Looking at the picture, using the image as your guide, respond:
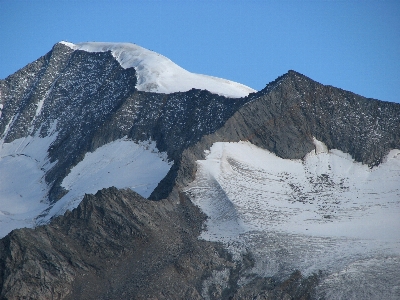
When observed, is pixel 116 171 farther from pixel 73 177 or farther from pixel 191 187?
pixel 191 187

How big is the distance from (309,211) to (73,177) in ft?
90.1

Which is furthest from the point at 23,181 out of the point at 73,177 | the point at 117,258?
the point at 117,258

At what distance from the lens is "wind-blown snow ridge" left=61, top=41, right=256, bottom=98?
91250 mm

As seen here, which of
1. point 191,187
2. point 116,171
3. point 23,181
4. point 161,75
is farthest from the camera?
point 161,75

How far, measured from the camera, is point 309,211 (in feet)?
209

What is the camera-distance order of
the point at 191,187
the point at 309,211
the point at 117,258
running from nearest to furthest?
1. the point at 117,258
2. the point at 309,211
3. the point at 191,187

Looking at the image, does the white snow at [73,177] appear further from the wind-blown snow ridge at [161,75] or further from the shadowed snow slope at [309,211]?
the wind-blown snow ridge at [161,75]

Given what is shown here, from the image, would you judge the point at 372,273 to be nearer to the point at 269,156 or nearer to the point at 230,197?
the point at 230,197

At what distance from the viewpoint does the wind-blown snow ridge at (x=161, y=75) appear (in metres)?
91.2

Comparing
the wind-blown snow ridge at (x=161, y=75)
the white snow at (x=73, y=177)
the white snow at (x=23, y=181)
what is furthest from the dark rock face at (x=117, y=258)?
the wind-blown snow ridge at (x=161, y=75)

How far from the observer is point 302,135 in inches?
2997

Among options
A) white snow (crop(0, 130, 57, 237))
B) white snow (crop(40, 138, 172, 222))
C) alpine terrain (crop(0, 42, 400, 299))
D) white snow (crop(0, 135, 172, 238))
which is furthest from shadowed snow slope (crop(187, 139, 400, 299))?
white snow (crop(0, 130, 57, 237))

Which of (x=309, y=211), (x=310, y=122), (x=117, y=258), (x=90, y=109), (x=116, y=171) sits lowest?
(x=117, y=258)

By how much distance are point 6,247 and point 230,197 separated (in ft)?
62.6
